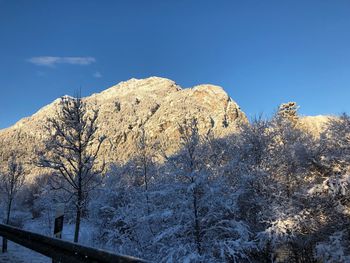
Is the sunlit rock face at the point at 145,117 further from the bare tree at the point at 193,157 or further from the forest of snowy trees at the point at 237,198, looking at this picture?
the bare tree at the point at 193,157

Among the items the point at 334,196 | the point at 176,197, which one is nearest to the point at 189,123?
the point at 176,197

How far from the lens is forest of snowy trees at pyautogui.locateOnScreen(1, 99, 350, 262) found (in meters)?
11.2

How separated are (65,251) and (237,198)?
10812mm

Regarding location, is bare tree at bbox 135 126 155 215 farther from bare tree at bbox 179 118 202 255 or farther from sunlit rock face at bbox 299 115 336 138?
bare tree at bbox 179 118 202 255

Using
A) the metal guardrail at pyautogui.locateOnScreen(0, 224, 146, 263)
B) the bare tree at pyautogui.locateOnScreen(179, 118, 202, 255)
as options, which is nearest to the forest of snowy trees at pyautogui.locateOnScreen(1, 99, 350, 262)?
the bare tree at pyautogui.locateOnScreen(179, 118, 202, 255)

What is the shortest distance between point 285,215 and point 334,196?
9.35ft

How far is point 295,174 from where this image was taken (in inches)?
786

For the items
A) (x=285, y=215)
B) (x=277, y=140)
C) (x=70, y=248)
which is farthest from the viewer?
(x=277, y=140)

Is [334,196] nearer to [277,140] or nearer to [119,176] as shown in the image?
[277,140]

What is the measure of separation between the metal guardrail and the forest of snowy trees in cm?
414

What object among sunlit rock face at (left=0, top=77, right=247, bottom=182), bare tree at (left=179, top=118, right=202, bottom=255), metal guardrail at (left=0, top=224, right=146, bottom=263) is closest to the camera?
metal guardrail at (left=0, top=224, right=146, bottom=263)

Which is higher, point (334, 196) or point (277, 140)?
point (277, 140)

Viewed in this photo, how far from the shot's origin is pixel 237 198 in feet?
50.8

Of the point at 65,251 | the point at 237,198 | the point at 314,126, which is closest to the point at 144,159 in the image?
the point at 237,198
